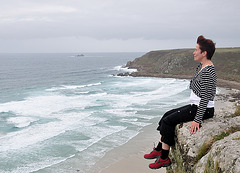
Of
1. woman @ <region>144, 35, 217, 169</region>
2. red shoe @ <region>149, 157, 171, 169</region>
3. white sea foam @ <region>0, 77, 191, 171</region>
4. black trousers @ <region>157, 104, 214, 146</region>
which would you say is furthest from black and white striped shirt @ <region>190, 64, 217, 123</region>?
white sea foam @ <region>0, 77, 191, 171</region>

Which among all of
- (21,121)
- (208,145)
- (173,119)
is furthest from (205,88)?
(21,121)

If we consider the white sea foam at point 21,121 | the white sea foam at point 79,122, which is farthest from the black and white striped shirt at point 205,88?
the white sea foam at point 21,121

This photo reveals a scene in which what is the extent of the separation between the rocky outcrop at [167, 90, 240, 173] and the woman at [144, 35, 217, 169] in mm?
179

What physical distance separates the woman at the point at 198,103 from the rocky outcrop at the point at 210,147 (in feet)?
0.59

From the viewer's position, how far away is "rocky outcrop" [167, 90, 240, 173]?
3.99 m

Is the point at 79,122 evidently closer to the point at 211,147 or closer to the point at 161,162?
the point at 161,162

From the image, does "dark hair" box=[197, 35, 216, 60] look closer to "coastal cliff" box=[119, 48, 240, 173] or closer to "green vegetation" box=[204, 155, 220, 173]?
"coastal cliff" box=[119, 48, 240, 173]

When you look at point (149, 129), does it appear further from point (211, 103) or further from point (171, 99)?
point (211, 103)

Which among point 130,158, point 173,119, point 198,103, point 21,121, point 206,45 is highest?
point 206,45

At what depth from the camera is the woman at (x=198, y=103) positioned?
5.05m

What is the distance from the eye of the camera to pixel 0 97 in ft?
151

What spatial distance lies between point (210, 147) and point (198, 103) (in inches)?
40.0

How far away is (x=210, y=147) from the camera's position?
190 inches

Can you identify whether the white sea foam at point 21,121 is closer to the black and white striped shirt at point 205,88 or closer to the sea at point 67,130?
the sea at point 67,130
